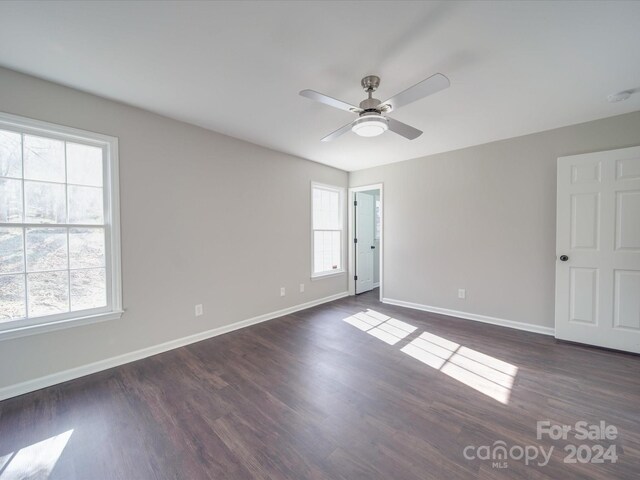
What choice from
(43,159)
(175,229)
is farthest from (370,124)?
(43,159)

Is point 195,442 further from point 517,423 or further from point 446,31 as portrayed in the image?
point 446,31

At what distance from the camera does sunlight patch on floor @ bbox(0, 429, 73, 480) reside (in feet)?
4.61

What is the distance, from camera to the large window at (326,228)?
4.66 m

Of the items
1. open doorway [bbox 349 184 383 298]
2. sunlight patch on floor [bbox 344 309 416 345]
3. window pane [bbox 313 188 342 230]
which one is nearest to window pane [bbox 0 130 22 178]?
window pane [bbox 313 188 342 230]

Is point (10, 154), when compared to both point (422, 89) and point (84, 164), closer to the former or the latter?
point (84, 164)

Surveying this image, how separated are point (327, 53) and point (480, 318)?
12.4ft

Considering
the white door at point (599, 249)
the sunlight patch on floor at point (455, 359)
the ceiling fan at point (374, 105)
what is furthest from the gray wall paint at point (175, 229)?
the white door at point (599, 249)

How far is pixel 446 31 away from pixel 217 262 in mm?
3077

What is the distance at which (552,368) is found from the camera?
7.97 feet

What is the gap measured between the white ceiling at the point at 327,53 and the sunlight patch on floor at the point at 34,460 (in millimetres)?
2550

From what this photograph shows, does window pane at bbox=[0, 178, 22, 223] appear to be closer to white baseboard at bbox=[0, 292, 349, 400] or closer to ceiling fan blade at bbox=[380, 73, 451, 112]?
white baseboard at bbox=[0, 292, 349, 400]

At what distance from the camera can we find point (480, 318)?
3.72 m

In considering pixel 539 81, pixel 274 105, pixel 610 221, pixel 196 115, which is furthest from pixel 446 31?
pixel 610 221

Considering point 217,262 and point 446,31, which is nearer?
point 446,31
